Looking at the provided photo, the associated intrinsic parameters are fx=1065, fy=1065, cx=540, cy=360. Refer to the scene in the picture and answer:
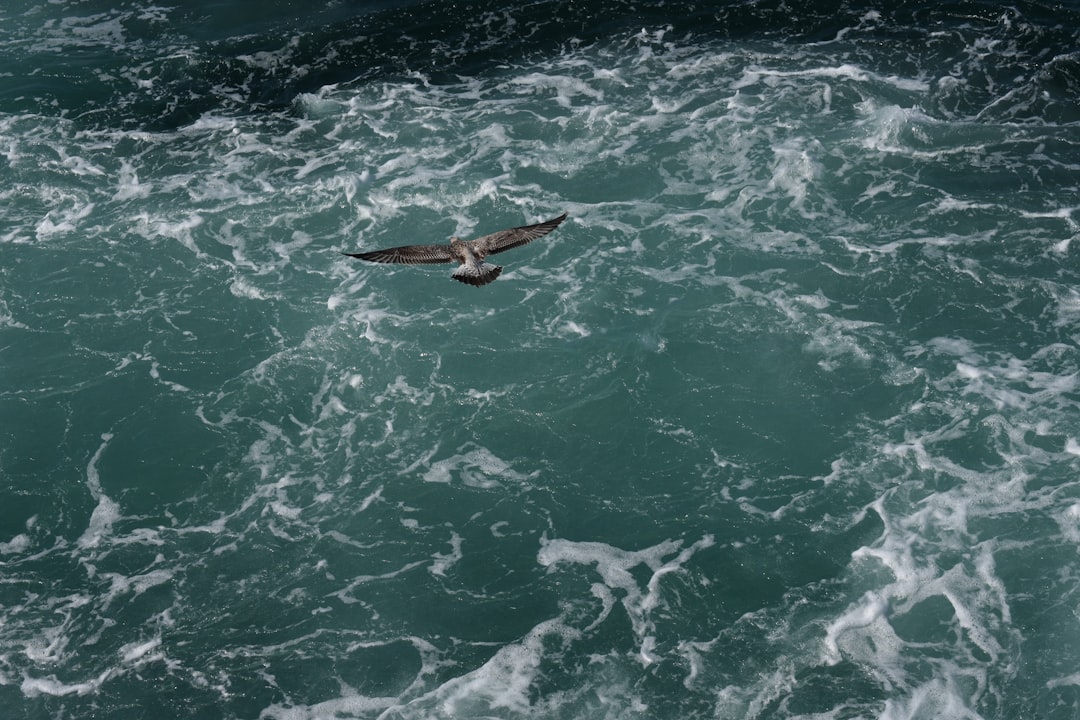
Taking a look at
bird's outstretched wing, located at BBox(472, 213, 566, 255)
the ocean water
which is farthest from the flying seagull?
the ocean water

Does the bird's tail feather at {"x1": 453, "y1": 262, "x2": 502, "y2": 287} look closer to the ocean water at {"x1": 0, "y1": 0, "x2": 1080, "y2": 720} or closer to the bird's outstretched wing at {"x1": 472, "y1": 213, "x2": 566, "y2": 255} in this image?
the bird's outstretched wing at {"x1": 472, "y1": 213, "x2": 566, "y2": 255}

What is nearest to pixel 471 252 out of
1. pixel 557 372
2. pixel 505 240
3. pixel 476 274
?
pixel 476 274

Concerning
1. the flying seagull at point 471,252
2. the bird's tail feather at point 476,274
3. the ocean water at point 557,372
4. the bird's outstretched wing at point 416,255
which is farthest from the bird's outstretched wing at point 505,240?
the ocean water at point 557,372

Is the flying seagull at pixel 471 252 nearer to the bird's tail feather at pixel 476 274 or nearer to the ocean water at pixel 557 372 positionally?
the bird's tail feather at pixel 476 274

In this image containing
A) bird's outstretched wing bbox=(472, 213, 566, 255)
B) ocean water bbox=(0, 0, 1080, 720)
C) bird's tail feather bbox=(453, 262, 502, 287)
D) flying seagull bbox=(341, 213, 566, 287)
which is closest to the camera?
ocean water bbox=(0, 0, 1080, 720)

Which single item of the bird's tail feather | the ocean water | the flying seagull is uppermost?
the flying seagull

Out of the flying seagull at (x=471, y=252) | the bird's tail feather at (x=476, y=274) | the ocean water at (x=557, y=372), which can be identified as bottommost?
the ocean water at (x=557, y=372)

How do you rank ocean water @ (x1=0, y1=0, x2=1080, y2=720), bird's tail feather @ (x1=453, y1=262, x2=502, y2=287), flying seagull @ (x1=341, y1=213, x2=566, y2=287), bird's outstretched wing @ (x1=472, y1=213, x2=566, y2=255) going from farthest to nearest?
1. bird's outstretched wing @ (x1=472, y1=213, x2=566, y2=255)
2. flying seagull @ (x1=341, y1=213, x2=566, y2=287)
3. bird's tail feather @ (x1=453, y1=262, x2=502, y2=287)
4. ocean water @ (x1=0, y1=0, x2=1080, y2=720)
